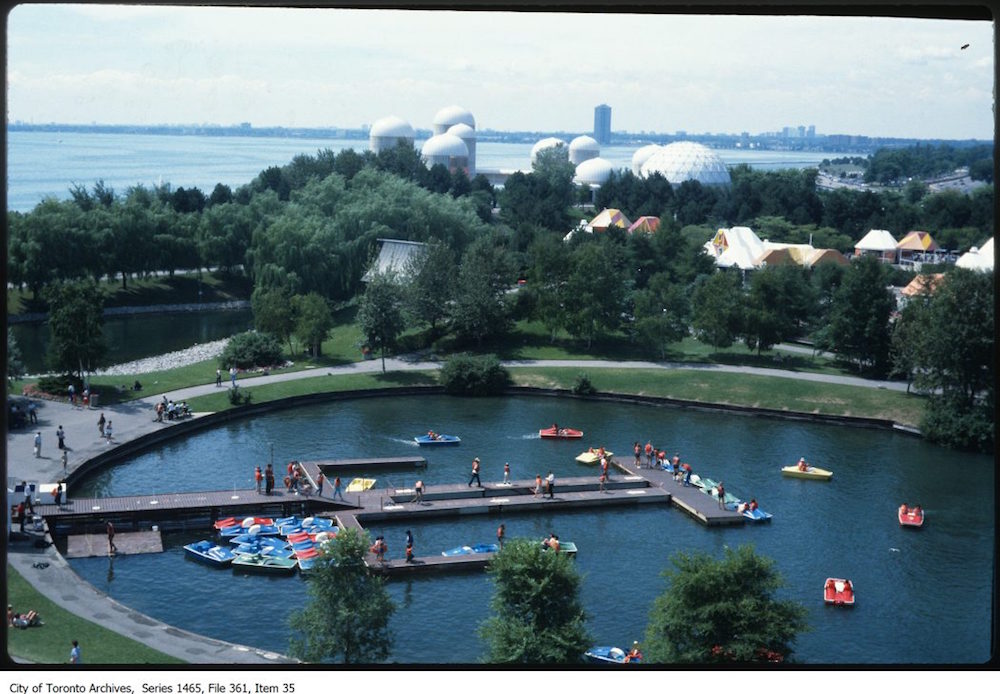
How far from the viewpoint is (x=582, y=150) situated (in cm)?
5422

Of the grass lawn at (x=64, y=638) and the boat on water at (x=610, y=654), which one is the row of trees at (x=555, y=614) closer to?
the boat on water at (x=610, y=654)

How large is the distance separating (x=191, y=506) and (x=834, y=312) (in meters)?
14.0

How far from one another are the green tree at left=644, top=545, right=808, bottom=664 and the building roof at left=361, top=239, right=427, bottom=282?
54.6ft

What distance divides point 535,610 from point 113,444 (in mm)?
9627

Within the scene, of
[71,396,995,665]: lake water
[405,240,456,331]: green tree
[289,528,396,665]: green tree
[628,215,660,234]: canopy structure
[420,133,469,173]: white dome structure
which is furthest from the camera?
[420,133,469,173]: white dome structure

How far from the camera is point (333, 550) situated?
936cm

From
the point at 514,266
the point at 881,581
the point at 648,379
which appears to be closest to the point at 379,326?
the point at 514,266

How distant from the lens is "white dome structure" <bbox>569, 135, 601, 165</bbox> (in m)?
53.9

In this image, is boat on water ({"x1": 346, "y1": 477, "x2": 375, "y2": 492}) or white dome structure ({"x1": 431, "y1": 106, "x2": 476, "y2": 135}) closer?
boat on water ({"x1": 346, "y1": 477, "x2": 375, "y2": 492})

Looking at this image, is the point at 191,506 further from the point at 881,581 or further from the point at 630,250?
the point at 630,250

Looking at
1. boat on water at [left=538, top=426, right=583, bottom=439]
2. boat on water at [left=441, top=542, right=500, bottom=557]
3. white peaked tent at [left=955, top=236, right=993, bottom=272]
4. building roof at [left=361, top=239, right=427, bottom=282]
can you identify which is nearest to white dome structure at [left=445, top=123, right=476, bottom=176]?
building roof at [left=361, top=239, right=427, bottom=282]

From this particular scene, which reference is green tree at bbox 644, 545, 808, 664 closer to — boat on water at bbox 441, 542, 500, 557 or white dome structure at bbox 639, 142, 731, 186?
boat on water at bbox 441, 542, 500, 557

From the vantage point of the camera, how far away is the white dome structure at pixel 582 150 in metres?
53.9

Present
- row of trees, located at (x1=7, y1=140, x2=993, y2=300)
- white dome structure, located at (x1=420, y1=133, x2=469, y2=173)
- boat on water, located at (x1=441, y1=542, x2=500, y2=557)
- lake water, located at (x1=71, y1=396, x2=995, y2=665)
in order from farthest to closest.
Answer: white dome structure, located at (x1=420, y1=133, x2=469, y2=173) < row of trees, located at (x1=7, y1=140, x2=993, y2=300) < boat on water, located at (x1=441, y1=542, x2=500, y2=557) < lake water, located at (x1=71, y1=396, x2=995, y2=665)
